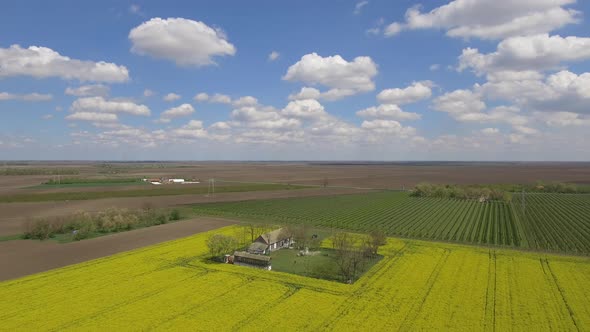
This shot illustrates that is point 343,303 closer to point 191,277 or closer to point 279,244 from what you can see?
point 191,277

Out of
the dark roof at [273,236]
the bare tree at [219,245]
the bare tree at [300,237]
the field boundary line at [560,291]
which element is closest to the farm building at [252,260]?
the bare tree at [219,245]

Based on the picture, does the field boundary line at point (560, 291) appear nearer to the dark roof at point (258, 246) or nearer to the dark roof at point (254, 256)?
the dark roof at point (254, 256)

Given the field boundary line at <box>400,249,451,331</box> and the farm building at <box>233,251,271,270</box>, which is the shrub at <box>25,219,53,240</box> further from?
the field boundary line at <box>400,249,451,331</box>

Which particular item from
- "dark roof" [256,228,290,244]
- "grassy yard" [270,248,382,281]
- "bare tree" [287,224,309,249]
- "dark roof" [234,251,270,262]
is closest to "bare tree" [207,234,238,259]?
"dark roof" [234,251,270,262]

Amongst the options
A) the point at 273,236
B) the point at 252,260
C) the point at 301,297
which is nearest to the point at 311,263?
the point at 252,260

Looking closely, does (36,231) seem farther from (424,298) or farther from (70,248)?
(424,298)

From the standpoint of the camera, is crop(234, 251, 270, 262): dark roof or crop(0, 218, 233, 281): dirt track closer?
crop(234, 251, 270, 262): dark roof
